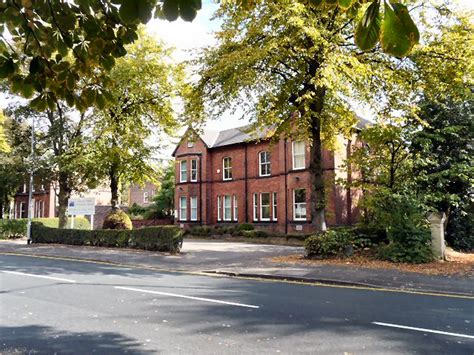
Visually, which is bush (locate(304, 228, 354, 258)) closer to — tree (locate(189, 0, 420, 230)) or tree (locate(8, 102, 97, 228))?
tree (locate(189, 0, 420, 230))

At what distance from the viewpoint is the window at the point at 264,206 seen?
33.6m

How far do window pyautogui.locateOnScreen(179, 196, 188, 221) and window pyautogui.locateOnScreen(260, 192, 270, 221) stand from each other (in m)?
8.07

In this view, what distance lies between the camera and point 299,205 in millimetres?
30953

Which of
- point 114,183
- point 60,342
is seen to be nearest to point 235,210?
point 114,183

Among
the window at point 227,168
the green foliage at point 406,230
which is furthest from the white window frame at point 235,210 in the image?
the green foliage at point 406,230

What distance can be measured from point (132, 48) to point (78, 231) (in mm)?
10512

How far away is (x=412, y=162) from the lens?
64.3ft

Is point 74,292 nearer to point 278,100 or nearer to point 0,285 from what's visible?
point 0,285

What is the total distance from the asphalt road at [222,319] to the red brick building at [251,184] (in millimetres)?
17318

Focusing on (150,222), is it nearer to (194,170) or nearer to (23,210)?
(194,170)

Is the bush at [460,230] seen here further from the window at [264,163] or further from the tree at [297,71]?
the window at [264,163]

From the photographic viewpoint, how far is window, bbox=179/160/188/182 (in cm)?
3956

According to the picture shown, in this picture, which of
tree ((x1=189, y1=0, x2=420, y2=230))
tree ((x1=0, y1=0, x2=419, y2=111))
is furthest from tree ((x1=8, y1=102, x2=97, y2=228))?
tree ((x1=0, y1=0, x2=419, y2=111))

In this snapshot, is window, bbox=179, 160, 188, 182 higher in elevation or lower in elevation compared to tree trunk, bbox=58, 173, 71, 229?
higher
